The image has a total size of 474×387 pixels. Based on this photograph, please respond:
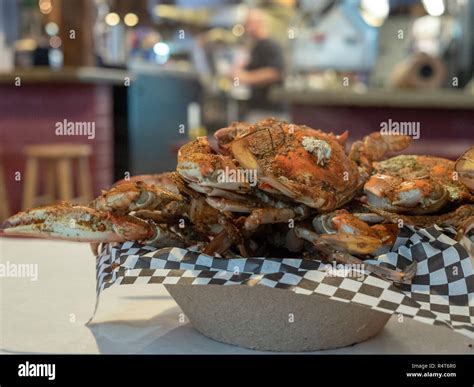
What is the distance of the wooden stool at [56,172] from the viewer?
15.4 ft

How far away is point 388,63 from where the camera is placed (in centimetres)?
558

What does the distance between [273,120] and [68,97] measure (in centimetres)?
405

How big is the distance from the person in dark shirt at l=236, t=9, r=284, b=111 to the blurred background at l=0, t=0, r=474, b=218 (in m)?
0.01

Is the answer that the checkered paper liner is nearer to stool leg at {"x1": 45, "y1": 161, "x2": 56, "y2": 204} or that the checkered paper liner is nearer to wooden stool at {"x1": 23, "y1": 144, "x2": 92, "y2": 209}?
wooden stool at {"x1": 23, "y1": 144, "x2": 92, "y2": 209}

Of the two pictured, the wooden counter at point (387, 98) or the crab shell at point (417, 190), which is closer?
the crab shell at point (417, 190)

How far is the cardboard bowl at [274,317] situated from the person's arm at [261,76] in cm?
502

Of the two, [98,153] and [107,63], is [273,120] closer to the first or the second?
[98,153]

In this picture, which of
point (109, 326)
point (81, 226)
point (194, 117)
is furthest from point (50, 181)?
point (81, 226)

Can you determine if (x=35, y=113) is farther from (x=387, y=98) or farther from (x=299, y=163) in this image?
(x=299, y=163)

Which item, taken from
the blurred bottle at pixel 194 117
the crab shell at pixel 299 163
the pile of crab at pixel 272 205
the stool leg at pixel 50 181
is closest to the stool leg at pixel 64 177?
the stool leg at pixel 50 181

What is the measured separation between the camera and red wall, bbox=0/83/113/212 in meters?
4.91

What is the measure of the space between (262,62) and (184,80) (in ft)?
2.90

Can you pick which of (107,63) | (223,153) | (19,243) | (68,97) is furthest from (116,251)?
(107,63)

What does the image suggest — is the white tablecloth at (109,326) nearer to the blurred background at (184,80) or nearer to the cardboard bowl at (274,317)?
the cardboard bowl at (274,317)
